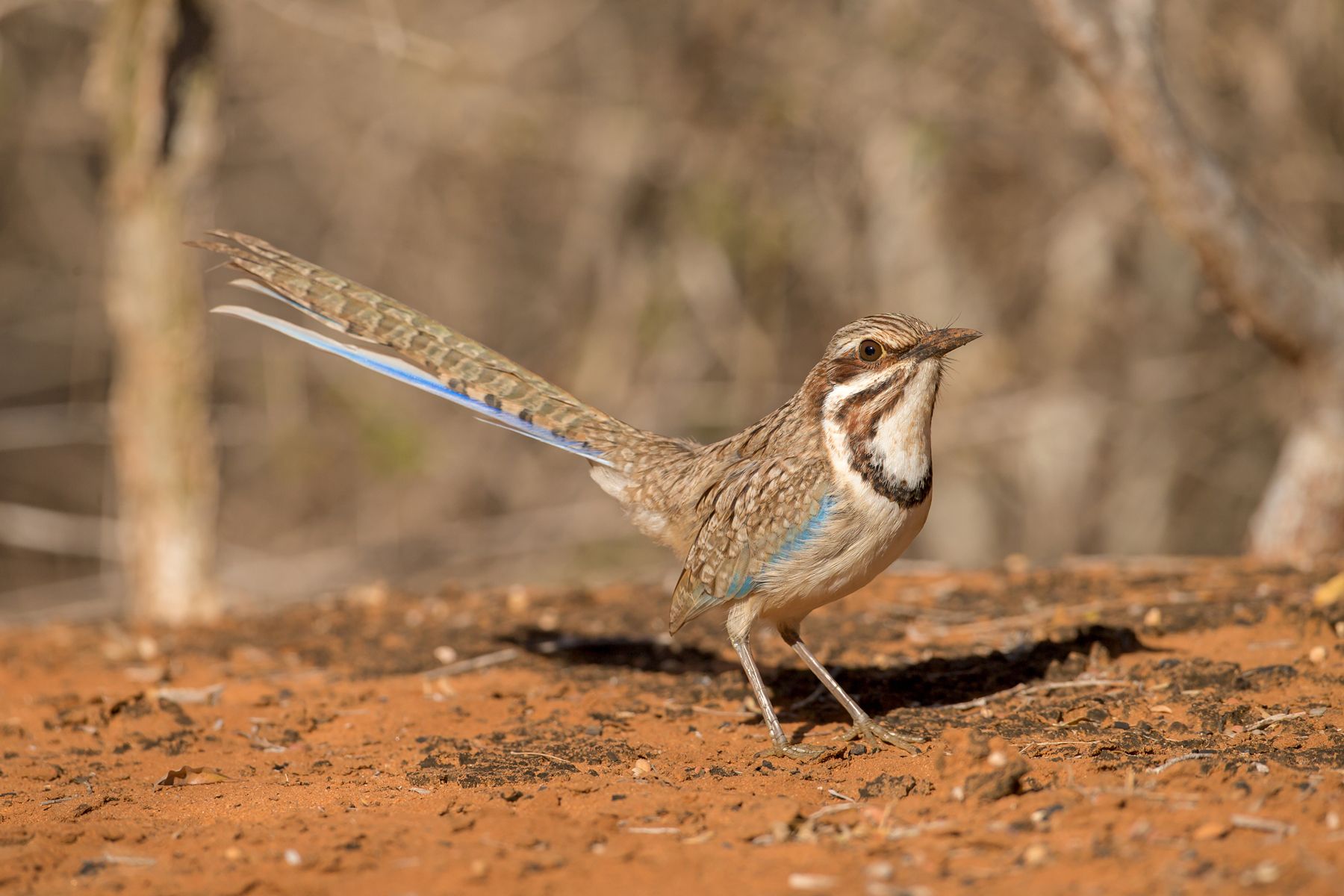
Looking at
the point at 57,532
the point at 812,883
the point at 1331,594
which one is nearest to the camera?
the point at 812,883

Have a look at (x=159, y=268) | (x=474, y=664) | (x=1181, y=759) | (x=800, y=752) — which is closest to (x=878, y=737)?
(x=800, y=752)

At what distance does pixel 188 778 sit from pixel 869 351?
302cm

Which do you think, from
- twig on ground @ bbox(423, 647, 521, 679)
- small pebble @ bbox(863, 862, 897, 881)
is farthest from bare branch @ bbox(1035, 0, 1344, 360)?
small pebble @ bbox(863, 862, 897, 881)

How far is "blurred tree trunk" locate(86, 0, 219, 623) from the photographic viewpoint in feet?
25.6

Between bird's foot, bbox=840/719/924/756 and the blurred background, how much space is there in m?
7.18

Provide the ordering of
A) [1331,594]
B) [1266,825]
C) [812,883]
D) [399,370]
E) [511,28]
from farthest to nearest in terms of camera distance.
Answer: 1. [511,28]
2. [1331,594]
3. [399,370]
4. [1266,825]
5. [812,883]

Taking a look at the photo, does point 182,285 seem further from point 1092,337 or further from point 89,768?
point 1092,337

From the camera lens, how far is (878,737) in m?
4.98

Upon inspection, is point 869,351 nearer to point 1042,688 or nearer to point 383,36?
point 1042,688

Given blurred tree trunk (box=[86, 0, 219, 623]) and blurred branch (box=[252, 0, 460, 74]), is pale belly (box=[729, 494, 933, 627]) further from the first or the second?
blurred tree trunk (box=[86, 0, 219, 623])

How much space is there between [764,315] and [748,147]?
193 cm

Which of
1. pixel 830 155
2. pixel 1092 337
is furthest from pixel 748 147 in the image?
pixel 1092 337

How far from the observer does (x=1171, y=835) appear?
3.54 m

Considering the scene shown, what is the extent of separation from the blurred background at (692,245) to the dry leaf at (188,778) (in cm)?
739
